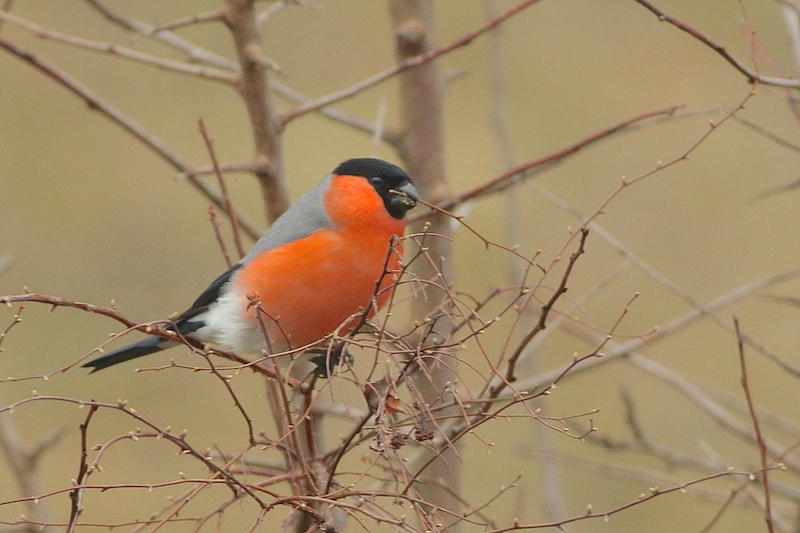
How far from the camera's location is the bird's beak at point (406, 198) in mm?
2359

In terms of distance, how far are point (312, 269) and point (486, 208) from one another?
13.4 ft

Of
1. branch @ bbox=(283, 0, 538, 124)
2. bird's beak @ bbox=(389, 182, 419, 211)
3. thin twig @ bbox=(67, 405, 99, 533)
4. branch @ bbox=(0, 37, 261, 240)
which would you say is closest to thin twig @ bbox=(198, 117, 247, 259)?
branch @ bbox=(0, 37, 261, 240)

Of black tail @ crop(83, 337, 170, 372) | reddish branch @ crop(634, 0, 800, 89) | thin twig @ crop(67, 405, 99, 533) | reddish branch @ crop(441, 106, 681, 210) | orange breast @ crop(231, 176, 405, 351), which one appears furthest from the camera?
black tail @ crop(83, 337, 170, 372)

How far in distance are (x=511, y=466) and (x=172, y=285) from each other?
213cm

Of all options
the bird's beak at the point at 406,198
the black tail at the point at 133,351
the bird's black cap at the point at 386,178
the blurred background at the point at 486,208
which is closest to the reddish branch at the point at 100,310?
the bird's beak at the point at 406,198

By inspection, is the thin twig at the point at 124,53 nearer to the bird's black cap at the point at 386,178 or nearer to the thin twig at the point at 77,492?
the bird's black cap at the point at 386,178

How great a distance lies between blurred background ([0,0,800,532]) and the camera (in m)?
5.34

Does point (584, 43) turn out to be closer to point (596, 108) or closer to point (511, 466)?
point (596, 108)

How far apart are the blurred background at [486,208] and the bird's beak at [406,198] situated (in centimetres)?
224

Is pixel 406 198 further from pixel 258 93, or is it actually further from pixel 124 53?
pixel 124 53

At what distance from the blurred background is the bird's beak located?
7.35ft

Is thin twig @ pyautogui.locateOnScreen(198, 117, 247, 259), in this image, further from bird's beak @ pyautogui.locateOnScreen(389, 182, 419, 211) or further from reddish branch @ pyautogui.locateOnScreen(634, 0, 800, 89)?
reddish branch @ pyautogui.locateOnScreen(634, 0, 800, 89)

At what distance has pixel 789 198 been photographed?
259 inches

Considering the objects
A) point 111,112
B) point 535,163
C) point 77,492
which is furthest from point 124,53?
point 77,492
